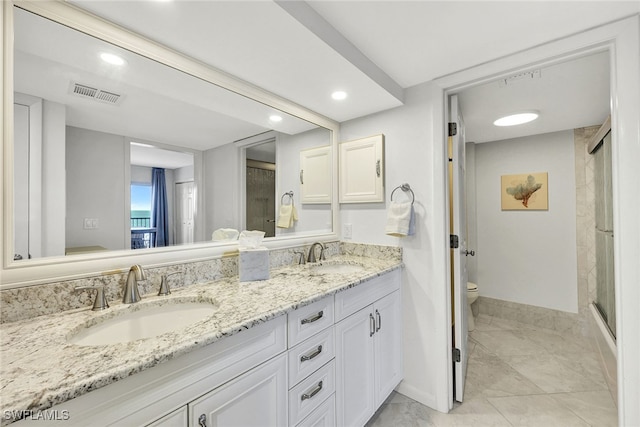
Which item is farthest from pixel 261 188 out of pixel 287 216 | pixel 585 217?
pixel 585 217

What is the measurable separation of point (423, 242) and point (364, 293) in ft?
1.96

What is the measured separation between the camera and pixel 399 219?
182 cm

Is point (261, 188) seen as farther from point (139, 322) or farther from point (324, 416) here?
point (324, 416)

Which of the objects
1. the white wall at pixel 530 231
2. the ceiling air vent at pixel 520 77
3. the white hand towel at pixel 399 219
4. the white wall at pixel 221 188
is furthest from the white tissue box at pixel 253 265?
the white wall at pixel 530 231

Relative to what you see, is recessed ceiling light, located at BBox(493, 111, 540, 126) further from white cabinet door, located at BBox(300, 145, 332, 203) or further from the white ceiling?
white cabinet door, located at BBox(300, 145, 332, 203)

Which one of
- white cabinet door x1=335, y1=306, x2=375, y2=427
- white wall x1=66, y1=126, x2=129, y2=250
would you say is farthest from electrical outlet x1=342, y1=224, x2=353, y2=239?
white wall x1=66, y1=126, x2=129, y2=250

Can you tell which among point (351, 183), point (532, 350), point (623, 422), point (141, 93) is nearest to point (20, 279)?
point (141, 93)

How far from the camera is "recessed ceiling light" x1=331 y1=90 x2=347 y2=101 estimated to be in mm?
1716

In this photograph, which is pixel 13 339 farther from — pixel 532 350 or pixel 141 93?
pixel 532 350

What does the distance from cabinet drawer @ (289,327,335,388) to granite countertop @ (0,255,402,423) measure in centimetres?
19

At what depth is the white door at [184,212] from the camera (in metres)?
1.38

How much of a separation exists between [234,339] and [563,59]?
80.1 inches

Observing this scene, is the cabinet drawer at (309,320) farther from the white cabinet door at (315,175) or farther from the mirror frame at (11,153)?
the white cabinet door at (315,175)

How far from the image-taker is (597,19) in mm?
1252
